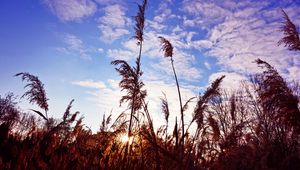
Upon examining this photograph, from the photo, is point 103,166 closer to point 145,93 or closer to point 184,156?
point 184,156

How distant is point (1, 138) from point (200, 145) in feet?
8.27

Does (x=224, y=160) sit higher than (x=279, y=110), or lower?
lower

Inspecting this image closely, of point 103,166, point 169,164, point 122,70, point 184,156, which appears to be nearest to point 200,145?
point 184,156

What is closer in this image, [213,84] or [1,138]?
[1,138]

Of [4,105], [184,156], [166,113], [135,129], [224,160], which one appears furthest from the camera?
[4,105]

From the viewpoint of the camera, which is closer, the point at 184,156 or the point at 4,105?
the point at 184,156

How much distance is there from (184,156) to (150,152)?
408 mm

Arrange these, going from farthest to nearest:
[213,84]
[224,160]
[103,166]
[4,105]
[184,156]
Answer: [4,105] < [213,84] < [224,160] < [184,156] < [103,166]

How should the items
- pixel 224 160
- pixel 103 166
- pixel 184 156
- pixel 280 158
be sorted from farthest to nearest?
pixel 280 158, pixel 224 160, pixel 184 156, pixel 103 166

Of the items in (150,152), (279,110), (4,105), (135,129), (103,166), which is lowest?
(103,166)

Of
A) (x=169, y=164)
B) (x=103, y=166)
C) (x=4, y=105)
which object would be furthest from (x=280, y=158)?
(x=4, y=105)

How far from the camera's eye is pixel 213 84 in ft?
14.6

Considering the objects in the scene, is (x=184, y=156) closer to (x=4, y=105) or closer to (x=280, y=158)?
(x=280, y=158)

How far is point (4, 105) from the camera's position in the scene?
39.1 meters
